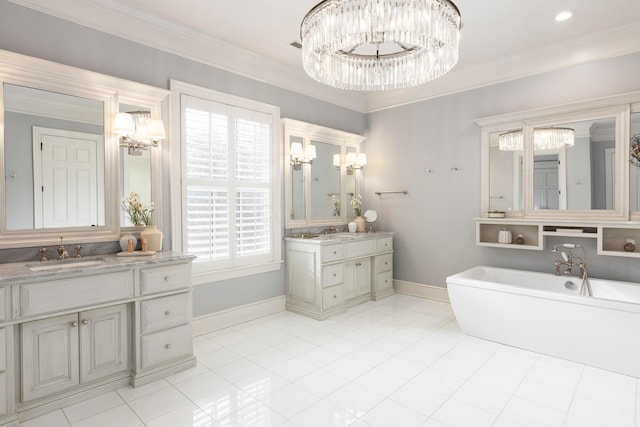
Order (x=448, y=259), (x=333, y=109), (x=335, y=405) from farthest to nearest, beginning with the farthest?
(x=333, y=109)
(x=448, y=259)
(x=335, y=405)

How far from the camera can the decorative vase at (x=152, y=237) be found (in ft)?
9.84

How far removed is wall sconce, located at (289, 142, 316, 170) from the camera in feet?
14.4

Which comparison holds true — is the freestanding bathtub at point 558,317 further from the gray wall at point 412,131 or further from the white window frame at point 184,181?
the white window frame at point 184,181

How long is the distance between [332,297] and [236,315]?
109 cm

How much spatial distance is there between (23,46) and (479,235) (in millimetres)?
4650

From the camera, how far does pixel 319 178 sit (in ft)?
15.8

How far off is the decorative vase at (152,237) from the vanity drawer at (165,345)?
71 centimetres

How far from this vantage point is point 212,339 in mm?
3477

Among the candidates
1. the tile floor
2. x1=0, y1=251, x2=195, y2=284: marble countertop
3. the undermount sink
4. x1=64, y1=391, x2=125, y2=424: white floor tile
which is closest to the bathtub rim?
the tile floor

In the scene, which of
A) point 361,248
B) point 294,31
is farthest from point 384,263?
point 294,31

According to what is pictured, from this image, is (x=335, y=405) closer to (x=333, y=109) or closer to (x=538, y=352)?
(x=538, y=352)

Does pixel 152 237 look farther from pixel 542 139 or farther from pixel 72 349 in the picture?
pixel 542 139

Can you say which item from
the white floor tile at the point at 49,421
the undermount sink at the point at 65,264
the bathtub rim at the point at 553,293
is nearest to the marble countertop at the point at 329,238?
the bathtub rim at the point at 553,293

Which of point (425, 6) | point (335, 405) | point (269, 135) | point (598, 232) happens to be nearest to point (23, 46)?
point (269, 135)
